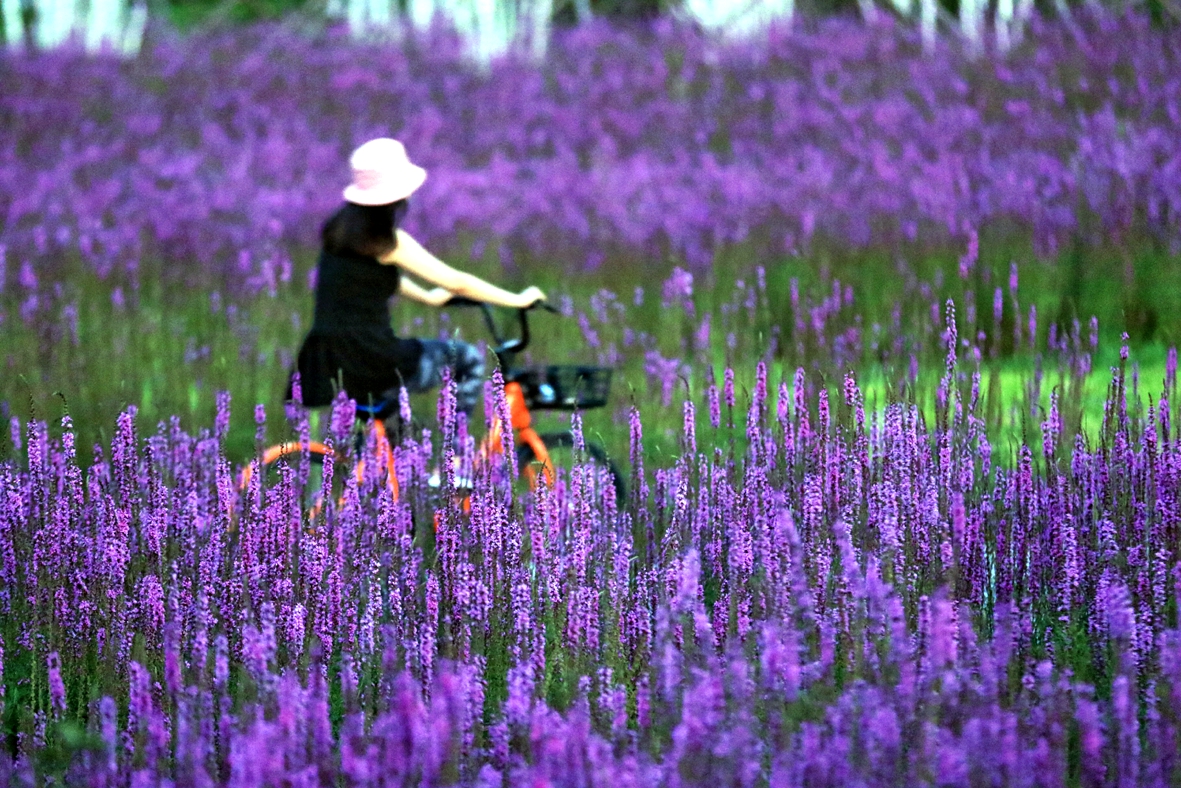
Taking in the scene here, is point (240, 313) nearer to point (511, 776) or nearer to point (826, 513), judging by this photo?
point (826, 513)

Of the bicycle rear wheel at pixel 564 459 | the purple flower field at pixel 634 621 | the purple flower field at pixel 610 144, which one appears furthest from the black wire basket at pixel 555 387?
the purple flower field at pixel 610 144

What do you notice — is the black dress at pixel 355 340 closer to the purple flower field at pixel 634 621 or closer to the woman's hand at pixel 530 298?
the woman's hand at pixel 530 298

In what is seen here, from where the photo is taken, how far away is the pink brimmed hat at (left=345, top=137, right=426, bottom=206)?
5102mm

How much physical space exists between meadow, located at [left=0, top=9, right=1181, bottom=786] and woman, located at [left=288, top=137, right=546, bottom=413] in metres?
0.30

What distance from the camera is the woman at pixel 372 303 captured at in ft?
16.9

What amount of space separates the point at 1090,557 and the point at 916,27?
12.7 metres

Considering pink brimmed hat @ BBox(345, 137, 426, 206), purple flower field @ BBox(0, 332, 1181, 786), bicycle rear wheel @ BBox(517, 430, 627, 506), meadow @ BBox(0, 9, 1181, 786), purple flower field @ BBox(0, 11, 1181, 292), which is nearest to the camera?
purple flower field @ BBox(0, 332, 1181, 786)

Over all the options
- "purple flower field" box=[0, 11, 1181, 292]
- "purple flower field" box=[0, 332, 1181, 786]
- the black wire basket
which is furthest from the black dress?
"purple flower field" box=[0, 11, 1181, 292]

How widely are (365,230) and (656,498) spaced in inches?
73.9

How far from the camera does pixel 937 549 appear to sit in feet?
10.7

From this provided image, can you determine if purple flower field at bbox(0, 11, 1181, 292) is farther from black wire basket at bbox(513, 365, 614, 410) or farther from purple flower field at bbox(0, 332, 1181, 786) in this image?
purple flower field at bbox(0, 332, 1181, 786)

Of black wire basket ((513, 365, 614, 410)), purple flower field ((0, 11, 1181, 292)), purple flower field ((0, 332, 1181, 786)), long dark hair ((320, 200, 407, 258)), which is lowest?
purple flower field ((0, 332, 1181, 786))

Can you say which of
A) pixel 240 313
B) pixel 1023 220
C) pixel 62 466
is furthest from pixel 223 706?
pixel 1023 220

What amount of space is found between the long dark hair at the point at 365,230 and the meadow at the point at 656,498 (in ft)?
2.16
